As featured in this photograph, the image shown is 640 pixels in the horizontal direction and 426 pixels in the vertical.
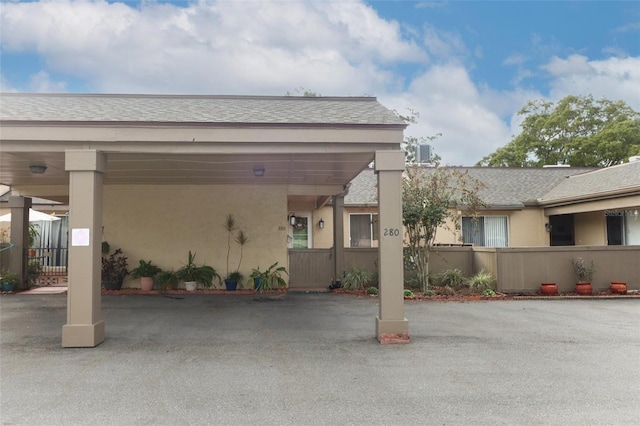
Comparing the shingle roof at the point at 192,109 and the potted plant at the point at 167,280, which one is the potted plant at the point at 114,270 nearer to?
the potted plant at the point at 167,280

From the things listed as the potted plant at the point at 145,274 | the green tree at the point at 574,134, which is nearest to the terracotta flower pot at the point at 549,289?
the potted plant at the point at 145,274

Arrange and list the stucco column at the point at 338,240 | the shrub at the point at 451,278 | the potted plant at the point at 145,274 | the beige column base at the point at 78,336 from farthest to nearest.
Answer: the stucco column at the point at 338,240, the shrub at the point at 451,278, the potted plant at the point at 145,274, the beige column base at the point at 78,336

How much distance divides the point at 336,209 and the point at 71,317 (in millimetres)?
8202

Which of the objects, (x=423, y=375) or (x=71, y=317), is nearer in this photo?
(x=423, y=375)

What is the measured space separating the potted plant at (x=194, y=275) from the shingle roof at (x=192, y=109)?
17.1 ft

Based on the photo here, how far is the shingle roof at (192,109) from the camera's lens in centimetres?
676

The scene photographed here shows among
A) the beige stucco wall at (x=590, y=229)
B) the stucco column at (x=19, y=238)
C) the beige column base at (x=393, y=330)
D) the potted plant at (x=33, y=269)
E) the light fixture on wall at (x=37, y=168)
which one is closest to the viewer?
the beige column base at (x=393, y=330)

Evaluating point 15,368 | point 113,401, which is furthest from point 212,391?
point 15,368

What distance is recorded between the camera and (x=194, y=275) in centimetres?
1214

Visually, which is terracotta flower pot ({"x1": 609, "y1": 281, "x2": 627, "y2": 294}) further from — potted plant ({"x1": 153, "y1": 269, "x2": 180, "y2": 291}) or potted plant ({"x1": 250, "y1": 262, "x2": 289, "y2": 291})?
potted plant ({"x1": 153, "y1": 269, "x2": 180, "y2": 291})

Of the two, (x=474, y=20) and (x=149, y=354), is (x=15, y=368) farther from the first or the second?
(x=474, y=20)

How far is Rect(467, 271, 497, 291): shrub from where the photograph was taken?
39.4 feet

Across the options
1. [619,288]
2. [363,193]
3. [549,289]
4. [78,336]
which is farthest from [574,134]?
[78,336]

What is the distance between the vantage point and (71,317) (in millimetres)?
6359
